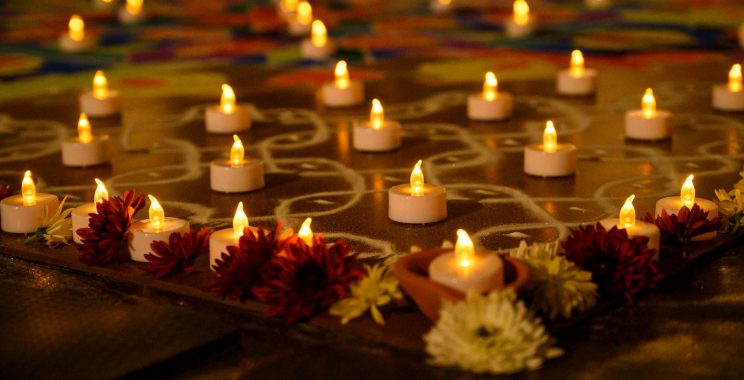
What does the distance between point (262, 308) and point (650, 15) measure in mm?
5205

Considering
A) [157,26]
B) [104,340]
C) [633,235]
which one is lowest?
[104,340]

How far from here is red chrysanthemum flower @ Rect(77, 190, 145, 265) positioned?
232 cm

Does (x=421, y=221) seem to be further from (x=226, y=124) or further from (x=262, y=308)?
(x=226, y=124)

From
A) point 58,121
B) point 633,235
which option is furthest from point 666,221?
point 58,121

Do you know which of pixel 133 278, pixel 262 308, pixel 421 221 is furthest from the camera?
pixel 421 221

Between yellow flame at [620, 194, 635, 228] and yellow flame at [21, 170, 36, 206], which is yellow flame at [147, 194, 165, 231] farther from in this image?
yellow flame at [620, 194, 635, 228]

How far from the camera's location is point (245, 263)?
2.04 metres

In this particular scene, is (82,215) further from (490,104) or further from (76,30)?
(76,30)

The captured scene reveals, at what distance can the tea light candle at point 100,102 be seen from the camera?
4.02 m

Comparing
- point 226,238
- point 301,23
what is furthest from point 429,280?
point 301,23

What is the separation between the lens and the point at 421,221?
8.44ft

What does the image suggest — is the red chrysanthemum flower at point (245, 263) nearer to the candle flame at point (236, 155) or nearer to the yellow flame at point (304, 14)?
the candle flame at point (236, 155)

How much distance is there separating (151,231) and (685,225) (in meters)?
1.17

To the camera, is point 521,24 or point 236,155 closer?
point 236,155
